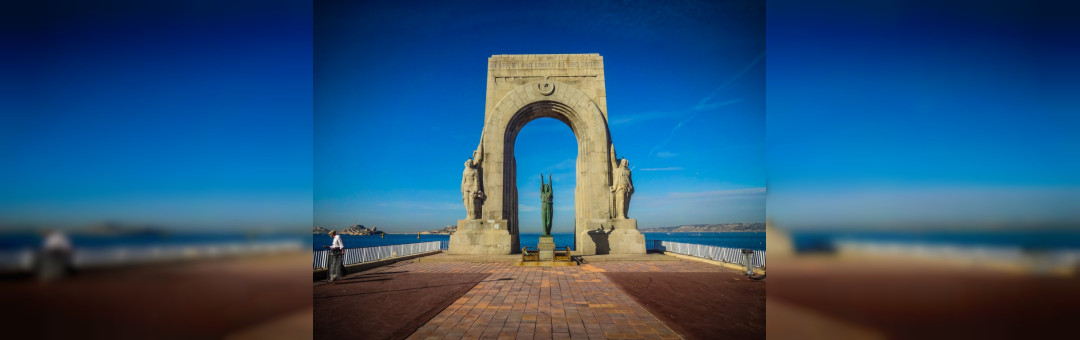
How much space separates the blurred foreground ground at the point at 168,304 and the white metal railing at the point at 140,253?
0.16 ft

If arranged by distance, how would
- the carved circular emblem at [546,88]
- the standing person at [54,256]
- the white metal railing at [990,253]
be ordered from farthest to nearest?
the carved circular emblem at [546,88]
the white metal railing at [990,253]
the standing person at [54,256]

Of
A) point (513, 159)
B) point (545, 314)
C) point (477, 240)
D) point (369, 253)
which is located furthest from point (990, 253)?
point (513, 159)

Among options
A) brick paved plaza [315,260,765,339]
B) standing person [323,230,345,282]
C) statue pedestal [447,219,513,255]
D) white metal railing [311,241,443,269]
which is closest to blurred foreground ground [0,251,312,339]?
brick paved plaza [315,260,765,339]

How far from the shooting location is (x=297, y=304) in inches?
68.5

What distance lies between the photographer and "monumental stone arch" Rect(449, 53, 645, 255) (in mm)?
17078

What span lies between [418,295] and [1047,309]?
23.3ft

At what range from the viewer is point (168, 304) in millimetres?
1871

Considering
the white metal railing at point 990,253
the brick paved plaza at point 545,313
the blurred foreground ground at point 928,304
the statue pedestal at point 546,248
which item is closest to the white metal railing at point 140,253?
the blurred foreground ground at point 928,304

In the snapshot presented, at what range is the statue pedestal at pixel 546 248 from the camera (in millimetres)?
13055

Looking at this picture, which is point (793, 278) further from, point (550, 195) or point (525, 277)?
point (550, 195)

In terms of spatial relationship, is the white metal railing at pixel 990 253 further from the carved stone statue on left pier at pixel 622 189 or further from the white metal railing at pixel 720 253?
the carved stone statue on left pier at pixel 622 189

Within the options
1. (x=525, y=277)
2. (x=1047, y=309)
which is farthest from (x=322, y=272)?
(x=1047, y=309)

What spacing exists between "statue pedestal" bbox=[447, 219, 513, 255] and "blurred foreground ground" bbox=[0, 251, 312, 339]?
15083 millimetres

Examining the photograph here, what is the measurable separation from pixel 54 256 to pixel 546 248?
12.3m
